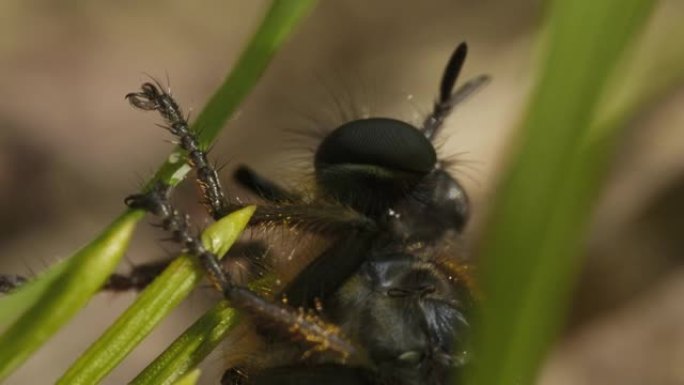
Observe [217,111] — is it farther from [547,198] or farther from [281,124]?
[281,124]

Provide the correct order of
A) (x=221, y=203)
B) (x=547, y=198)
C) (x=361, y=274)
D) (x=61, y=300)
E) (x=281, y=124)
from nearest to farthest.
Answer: (x=547, y=198) → (x=61, y=300) → (x=221, y=203) → (x=361, y=274) → (x=281, y=124)

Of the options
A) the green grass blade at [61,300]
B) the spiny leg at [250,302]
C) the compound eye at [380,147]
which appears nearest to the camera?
the green grass blade at [61,300]

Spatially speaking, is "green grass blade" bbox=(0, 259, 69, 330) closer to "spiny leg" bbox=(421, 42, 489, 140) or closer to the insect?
the insect

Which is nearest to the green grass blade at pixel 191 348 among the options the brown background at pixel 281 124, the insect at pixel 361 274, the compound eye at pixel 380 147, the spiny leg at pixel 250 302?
the spiny leg at pixel 250 302

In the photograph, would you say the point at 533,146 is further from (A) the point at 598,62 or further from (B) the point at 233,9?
(B) the point at 233,9

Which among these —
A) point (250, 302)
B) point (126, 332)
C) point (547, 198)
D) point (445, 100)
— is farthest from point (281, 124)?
point (547, 198)

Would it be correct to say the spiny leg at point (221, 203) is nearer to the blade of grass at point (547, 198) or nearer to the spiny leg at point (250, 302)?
the spiny leg at point (250, 302)

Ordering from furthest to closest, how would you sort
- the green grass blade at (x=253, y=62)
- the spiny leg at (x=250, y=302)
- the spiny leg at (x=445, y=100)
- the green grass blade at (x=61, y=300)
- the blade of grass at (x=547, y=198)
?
the spiny leg at (x=445, y=100) → the spiny leg at (x=250, y=302) → the green grass blade at (x=253, y=62) → the green grass blade at (x=61, y=300) → the blade of grass at (x=547, y=198)
